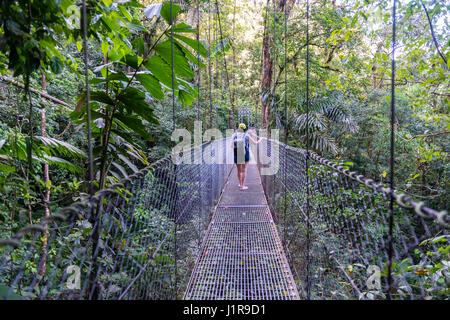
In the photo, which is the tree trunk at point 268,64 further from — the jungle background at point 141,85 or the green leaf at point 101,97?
the green leaf at point 101,97

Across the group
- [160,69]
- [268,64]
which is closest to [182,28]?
[160,69]

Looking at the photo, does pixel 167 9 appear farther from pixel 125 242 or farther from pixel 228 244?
pixel 228 244

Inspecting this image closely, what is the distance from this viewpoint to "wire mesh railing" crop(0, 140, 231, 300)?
69 cm

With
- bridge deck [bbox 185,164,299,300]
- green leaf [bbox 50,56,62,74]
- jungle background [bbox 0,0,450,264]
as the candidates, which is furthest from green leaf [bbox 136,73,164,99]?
bridge deck [bbox 185,164,299,300]

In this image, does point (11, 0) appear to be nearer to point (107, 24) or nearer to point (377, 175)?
point (107, 24)

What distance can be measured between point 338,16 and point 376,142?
11.5 feet

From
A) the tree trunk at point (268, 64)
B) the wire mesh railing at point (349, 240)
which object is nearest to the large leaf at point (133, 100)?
the wire mesh railing at point (349, 240)

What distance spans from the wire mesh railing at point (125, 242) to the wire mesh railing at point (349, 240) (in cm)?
69

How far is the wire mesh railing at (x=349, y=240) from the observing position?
88 cm

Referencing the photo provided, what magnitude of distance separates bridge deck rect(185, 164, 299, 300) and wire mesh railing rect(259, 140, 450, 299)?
12cm

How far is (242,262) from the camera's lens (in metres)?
1.97

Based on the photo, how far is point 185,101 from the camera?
166 cm

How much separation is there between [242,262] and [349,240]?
93 cm
